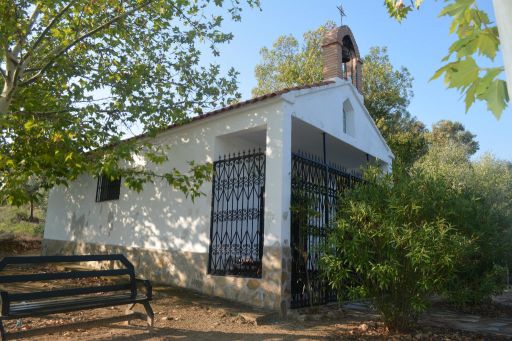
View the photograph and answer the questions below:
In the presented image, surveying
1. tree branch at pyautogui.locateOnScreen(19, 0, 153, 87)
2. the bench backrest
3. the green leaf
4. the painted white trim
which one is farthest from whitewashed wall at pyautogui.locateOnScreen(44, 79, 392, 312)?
the painted white trim

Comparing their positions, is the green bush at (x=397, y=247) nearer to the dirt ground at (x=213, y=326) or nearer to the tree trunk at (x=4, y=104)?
the dirt ground at (x=213, y=326)

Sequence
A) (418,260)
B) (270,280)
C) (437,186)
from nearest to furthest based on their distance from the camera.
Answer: (418,260), (437,186), (270,280)

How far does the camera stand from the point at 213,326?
18.7 ft

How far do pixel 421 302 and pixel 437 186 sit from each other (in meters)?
1.76

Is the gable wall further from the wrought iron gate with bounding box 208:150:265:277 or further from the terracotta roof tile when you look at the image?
the wrought iron gate with bounding box 208:150:265:277

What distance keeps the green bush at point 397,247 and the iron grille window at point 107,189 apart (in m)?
6.92

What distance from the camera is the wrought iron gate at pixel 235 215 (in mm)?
7469

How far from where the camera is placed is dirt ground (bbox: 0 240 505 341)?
500 centimetres

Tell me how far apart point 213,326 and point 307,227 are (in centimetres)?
249

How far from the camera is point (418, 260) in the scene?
5.05 m

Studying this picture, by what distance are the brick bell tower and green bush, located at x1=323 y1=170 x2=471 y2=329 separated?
201 inches

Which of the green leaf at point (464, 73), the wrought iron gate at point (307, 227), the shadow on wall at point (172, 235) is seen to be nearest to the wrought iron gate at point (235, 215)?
the shadow on wall at point (172, 235)

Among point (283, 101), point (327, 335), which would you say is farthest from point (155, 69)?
point (327, 335)

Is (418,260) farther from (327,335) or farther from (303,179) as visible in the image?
(303,179)
